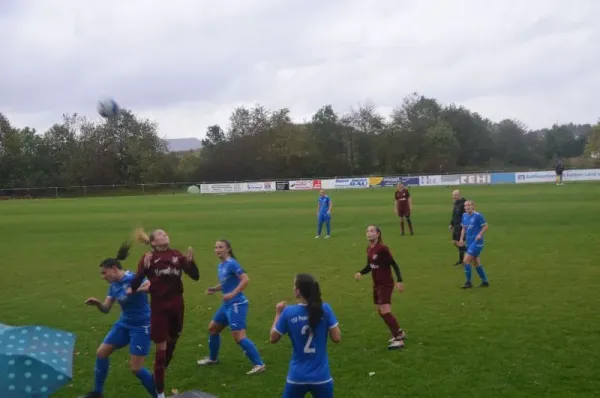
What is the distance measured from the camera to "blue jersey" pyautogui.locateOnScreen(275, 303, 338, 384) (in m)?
4.82

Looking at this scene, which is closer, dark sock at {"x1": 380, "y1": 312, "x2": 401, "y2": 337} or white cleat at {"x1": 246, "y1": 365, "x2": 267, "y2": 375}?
A: white cleat at {"x1": 246, "y1": 365, "x2": 267, "y2": 375}

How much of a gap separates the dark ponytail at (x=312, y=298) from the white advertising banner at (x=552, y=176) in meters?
51.0

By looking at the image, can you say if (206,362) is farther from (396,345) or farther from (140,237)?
(396,345)

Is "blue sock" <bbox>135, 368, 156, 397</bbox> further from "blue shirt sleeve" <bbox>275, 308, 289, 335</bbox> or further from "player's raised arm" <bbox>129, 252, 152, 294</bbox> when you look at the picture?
"blue shirt sleeve" <bbox>275, 308, 289, 335</bbox>

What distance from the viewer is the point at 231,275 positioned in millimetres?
7719

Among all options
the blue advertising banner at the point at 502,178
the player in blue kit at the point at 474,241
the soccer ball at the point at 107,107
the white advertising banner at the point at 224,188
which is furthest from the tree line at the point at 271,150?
the player in blue kit at the point at 474,241

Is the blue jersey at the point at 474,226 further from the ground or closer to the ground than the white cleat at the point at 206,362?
further from the ground

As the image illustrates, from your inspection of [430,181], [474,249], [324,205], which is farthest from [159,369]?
[430,181]

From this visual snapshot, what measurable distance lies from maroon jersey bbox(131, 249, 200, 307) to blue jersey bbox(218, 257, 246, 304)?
0.97 m

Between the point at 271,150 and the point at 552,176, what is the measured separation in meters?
42.3

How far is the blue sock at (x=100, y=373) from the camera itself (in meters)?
6.94

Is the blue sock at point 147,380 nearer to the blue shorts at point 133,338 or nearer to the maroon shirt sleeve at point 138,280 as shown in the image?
the blue shorts at point 133,338

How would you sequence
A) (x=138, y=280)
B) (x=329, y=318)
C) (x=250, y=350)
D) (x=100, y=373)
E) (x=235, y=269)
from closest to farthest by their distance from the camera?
(x=329, y=318) < (x=138, y=280) < (x=100, y=373) < (x=235, y=269) < (x=250, y=350)

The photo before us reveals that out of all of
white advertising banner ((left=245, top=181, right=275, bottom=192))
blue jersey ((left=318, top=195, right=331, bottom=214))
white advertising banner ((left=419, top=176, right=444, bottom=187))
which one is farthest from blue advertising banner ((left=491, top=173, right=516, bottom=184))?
blue jersey ((left=318, top=195, right=331, bottom=214))
